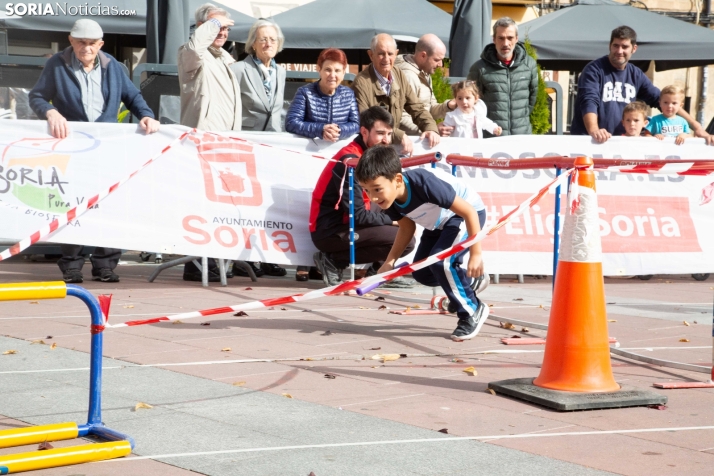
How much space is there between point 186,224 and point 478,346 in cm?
371

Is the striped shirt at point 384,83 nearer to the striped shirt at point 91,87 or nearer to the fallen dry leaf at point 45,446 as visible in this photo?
the striped shirt at point 91,87

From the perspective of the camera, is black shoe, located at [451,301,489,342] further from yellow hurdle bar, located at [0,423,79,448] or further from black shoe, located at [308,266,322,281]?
black shoe, located at [308,266,322,281]

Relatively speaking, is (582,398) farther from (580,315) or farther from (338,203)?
(338,203)

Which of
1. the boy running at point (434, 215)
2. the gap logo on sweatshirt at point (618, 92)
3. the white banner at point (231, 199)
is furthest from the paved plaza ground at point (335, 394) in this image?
the gap logo on sweatshirt at point (618, 92)

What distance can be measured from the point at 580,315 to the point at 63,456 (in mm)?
2609

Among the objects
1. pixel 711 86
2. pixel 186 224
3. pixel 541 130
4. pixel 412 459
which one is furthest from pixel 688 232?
pixel 711 86

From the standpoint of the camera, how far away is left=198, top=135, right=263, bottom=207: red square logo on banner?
9445mm

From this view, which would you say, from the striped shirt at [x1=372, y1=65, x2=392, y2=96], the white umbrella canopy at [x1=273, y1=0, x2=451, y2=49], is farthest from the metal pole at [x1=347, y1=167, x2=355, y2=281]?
the white umbrella canopy at [x1=273, y1=0, x2=451, y2=49]

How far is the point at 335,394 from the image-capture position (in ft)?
17.0

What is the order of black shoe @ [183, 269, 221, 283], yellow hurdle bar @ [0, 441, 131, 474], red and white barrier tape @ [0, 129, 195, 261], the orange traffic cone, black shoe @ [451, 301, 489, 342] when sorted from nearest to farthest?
yellow hurdle bar @ [0, 441, 131, 474] → the orange traffic cone → red and white barrier tape @ [0, 129, 195, 261] → black shoe @ [451, 301, 489, 342] → black shoe @ [183, 269, 221, 283]

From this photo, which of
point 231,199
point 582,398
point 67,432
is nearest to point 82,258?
point 231,199

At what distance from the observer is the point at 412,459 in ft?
13.1

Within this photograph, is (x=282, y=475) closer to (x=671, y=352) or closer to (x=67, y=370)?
(x=67, y=370)

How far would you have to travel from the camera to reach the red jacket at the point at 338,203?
9.42 meters
